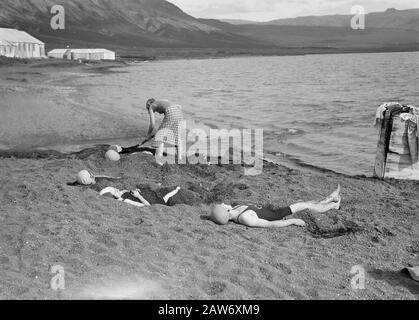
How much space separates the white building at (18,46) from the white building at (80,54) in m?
10.4

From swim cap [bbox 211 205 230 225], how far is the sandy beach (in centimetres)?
12

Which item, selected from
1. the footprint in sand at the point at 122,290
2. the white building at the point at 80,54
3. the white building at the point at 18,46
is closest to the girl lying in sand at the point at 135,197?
the footprint in sand at the point at 122,290

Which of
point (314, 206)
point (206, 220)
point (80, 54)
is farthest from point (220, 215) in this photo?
point (80, 54)

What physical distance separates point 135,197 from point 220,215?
164 cm

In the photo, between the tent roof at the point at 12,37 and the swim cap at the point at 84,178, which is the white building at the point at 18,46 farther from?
the swim cap at the point at 84,178

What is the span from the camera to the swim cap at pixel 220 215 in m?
7.66

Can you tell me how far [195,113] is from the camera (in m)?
25.1

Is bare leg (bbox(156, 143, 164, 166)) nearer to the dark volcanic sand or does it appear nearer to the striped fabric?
the striped fabric

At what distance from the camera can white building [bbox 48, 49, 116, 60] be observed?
94.2 meters

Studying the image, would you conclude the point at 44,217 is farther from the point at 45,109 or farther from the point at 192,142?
the point at 45,109

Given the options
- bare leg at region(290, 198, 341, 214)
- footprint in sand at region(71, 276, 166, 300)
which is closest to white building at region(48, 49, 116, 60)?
bare leg at region(290, 198, 341, 214)

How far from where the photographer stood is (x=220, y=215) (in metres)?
7.65

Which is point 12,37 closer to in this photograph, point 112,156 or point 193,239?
point 112,156
